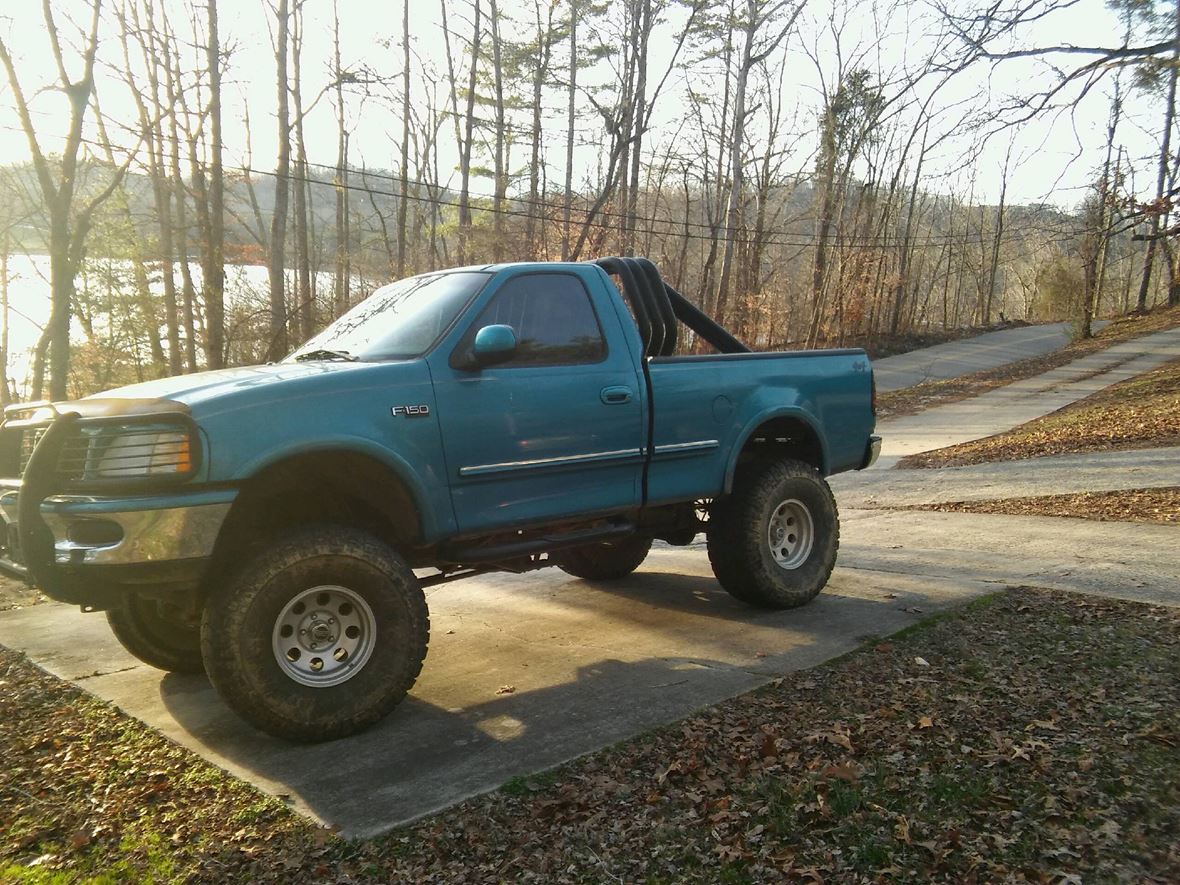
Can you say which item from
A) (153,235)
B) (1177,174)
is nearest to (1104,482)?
(1177,174)

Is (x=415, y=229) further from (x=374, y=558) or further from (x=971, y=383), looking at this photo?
(x=374, y=558)

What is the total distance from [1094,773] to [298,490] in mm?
3595

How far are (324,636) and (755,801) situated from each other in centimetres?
200

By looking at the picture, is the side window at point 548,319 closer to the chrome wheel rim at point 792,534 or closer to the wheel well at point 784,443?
the wheel well at point 784,443

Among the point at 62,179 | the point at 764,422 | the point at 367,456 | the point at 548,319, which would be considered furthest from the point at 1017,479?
the point at 62,179

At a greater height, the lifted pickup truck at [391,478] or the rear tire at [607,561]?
the lifted pickup truck at [391,478]

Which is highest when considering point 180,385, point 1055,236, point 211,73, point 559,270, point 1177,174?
point 211,73

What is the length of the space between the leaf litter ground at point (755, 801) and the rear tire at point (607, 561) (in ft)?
8.16

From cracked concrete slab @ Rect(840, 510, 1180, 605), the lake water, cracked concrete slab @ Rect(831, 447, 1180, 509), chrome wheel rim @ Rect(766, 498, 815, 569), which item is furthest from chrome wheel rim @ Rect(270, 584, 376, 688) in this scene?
the lake water

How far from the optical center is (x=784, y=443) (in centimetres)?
648

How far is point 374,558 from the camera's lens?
4.21 metres

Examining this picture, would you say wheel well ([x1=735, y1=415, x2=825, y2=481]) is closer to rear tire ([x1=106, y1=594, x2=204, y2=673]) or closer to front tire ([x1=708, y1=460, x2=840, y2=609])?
front tire ([x1=708, y1=460, x2=840, y2=609])

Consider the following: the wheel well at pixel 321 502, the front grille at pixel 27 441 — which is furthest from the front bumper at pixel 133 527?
the front grille at pixel 27 441

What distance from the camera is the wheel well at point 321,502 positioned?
421cm
